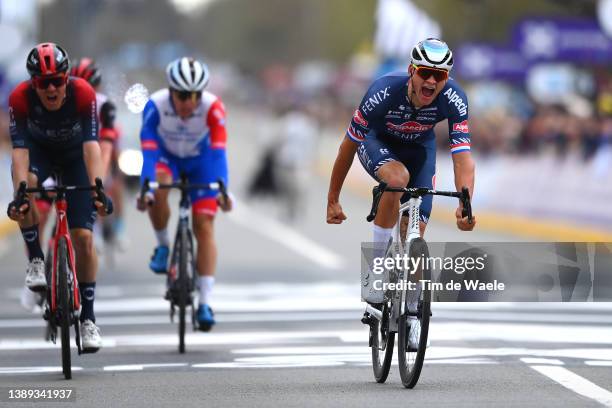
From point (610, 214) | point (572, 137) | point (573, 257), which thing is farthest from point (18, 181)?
point (572, 137)

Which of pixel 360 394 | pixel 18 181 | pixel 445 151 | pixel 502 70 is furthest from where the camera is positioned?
pixel 502 70

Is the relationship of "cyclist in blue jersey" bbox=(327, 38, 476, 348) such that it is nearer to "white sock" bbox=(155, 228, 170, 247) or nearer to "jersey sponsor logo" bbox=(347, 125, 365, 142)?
"jersey sponsor logo" bbox=(347, 125, 365, 142)

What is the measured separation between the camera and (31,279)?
38.2 feet

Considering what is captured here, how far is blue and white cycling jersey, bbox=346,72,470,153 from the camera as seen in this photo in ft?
34.3

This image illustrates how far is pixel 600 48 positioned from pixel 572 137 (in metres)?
2.59

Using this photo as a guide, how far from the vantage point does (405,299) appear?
10047 millimetres

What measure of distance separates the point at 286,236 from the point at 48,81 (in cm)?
1711

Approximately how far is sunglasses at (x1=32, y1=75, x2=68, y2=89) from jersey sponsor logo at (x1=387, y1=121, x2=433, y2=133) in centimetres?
212

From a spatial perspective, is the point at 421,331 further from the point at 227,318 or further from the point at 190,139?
the point at 227,318

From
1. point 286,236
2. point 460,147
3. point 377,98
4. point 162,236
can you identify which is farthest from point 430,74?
point 286,236

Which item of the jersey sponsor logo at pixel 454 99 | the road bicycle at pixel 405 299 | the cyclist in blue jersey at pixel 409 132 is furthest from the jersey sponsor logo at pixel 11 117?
the jersey sponsor logo at pixel 454 99

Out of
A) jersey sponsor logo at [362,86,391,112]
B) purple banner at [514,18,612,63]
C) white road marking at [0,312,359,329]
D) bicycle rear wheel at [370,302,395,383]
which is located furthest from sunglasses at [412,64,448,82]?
purple banner at [514,18,612,63]

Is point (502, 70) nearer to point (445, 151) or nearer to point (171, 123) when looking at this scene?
point (445, 151)

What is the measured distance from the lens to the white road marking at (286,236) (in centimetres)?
2292
